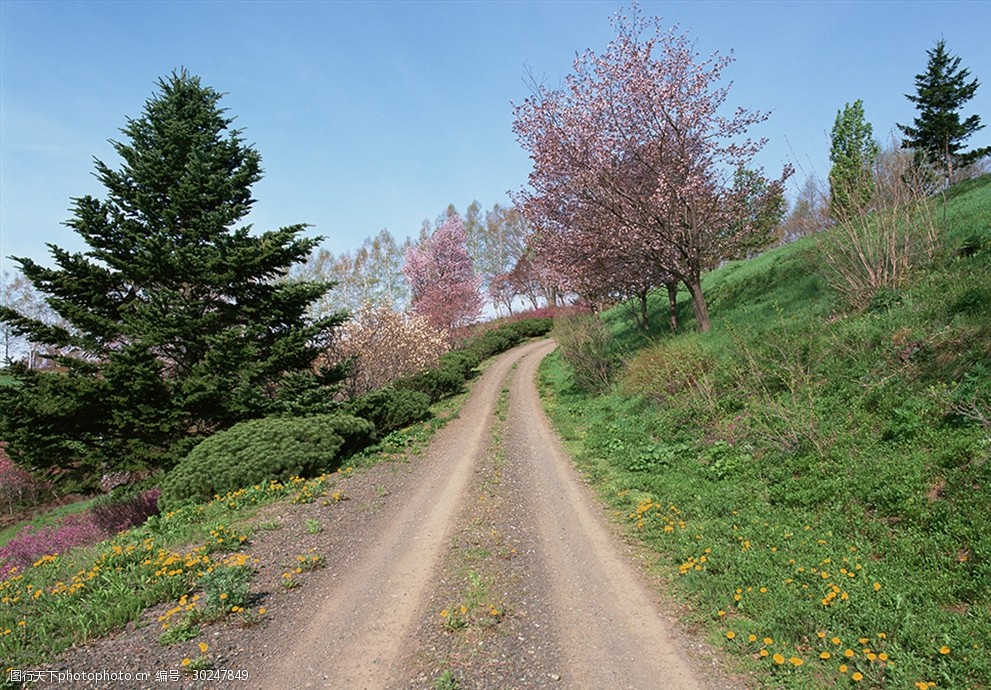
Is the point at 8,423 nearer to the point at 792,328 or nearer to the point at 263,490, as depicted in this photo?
the point at 263,490

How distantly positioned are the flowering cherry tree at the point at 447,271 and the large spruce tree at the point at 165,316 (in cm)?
2221

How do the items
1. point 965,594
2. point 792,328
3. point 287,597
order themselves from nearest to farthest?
1. point 965,594
2. point 287,597
3. point 792,328

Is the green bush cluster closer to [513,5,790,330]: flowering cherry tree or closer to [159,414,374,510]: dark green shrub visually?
[159,414,374,510]: dark green shrub

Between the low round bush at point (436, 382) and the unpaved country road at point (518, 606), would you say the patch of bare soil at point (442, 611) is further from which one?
the low round bush at point (436, 382)

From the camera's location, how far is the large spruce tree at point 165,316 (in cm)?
1196

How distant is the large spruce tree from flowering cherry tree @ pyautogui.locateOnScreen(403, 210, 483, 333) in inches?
874

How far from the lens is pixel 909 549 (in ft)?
15.5

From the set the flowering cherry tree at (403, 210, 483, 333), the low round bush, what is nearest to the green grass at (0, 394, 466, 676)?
the low round bush

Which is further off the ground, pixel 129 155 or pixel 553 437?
pixel 129 155

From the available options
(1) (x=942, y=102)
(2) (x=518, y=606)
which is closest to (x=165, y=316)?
(2) (x=518, y=606)

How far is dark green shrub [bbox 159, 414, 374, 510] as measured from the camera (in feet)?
31.7

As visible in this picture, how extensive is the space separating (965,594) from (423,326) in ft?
69.2

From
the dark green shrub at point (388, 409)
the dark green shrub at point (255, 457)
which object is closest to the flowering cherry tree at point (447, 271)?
the dark green shrub at point (388, 409)

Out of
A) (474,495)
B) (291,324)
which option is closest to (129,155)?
(291,324)
